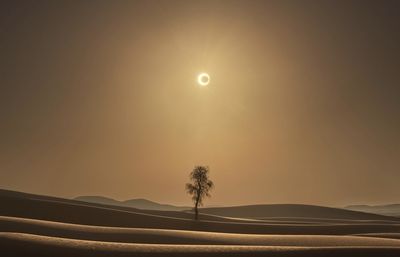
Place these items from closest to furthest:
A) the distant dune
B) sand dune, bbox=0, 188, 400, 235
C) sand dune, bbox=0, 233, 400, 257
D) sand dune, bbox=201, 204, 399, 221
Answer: sand dune, bbox=0, 233, 400, 257
the distant dune
sand dune, bbox=0, 188, 400, 235
sand dune, bbox=201, 204, 399, 221

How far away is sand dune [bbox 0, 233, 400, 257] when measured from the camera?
74.4ft

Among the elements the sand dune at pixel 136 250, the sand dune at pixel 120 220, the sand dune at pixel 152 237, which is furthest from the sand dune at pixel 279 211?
the sand dune at pixel 136 250

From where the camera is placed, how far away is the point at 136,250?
79.3 feet

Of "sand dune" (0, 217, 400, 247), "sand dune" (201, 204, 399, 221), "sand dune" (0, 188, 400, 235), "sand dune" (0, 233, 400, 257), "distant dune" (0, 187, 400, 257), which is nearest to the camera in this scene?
"sand dune" (0, 233, 400, 257)

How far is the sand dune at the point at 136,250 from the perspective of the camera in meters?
22.7

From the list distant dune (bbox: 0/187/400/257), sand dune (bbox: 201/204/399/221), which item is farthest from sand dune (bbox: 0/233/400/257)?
sand dune (bbox: 201/204/399/221)

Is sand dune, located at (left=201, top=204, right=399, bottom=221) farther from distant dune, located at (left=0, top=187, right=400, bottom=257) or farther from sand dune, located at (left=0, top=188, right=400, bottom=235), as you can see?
distant dune, located at (left=0, top=187, right=400, bottom=257)

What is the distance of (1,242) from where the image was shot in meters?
22.8

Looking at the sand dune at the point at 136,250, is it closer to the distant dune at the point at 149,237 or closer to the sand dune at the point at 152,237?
the distant dune at the point at 149,237

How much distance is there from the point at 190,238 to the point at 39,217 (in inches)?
857

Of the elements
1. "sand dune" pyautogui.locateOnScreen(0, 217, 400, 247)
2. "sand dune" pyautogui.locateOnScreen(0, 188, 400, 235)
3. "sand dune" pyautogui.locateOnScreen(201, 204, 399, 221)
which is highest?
"sand dune" pyautogui.locateOnScreen(201, 204, 399, 221)

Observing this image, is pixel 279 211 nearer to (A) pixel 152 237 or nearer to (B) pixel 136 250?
(A) pixel 152 237

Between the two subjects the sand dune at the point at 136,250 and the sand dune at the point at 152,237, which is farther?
the sand dune at the point at 152,237

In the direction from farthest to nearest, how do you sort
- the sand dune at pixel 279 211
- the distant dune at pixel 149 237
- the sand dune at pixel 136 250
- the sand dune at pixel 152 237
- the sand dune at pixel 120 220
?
the sand dune at pixel 279 211, the sand dune at pixel 120 220, the sand dune at pixel 152 237, the distant dune at pixel 149 237, the sand dune at pixel 136 250
